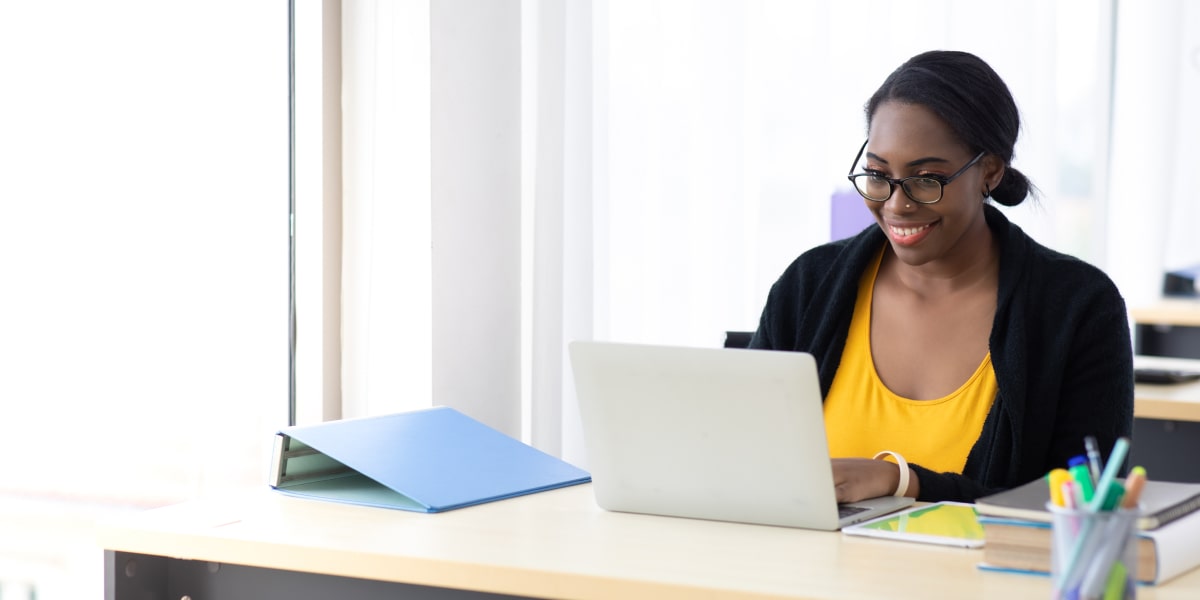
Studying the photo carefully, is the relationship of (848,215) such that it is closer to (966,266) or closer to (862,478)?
(966,266)

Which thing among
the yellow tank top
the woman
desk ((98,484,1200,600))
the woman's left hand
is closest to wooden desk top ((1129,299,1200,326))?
the woman

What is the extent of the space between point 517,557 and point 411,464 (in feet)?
1.16

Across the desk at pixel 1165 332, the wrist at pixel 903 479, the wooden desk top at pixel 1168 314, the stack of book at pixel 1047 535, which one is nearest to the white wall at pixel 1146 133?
the desk at pixel 1165 332

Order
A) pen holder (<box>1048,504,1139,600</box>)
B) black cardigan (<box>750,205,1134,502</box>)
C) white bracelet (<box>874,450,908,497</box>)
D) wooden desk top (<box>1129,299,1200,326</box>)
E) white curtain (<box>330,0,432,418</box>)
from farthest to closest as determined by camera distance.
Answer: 1. wooden desk top (<box>1129,299,1200,326</box>)
2. white curtain (<box>330,0,432,418</box>)
3. black cardigan (<box>750,205,1134,502</box>)
4. white bracelet (<box>874,450,908,497</box>)
5. pen holder (<box>1048,504,1139,600</box>)

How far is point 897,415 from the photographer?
183cm

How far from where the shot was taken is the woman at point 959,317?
5.68ft

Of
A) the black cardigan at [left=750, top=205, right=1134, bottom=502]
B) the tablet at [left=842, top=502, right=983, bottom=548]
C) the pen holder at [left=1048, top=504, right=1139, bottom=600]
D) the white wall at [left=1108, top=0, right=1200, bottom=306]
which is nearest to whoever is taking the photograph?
the pen holder at [left=1048, top=504, right=1139, bottom=600]

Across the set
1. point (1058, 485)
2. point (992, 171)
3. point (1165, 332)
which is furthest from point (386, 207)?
point (1165, 332)

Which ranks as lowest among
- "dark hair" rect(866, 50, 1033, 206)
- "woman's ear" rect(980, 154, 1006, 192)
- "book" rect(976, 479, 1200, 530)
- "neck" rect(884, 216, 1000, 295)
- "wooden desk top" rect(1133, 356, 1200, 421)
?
"wooden desk top" rect(1133, 356, 1200, 421)

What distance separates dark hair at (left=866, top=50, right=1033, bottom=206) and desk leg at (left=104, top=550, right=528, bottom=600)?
3.22 feet

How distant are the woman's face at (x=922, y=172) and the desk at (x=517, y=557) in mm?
605

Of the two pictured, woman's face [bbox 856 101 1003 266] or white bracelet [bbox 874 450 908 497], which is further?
woman's face [bbox 856 101 1003 266]

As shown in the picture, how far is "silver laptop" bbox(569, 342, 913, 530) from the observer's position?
130cm

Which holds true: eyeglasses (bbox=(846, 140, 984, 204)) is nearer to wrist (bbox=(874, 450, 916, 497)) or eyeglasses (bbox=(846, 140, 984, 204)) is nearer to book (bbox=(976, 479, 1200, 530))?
wrist (bbox=(874, 450, 916, 497))
